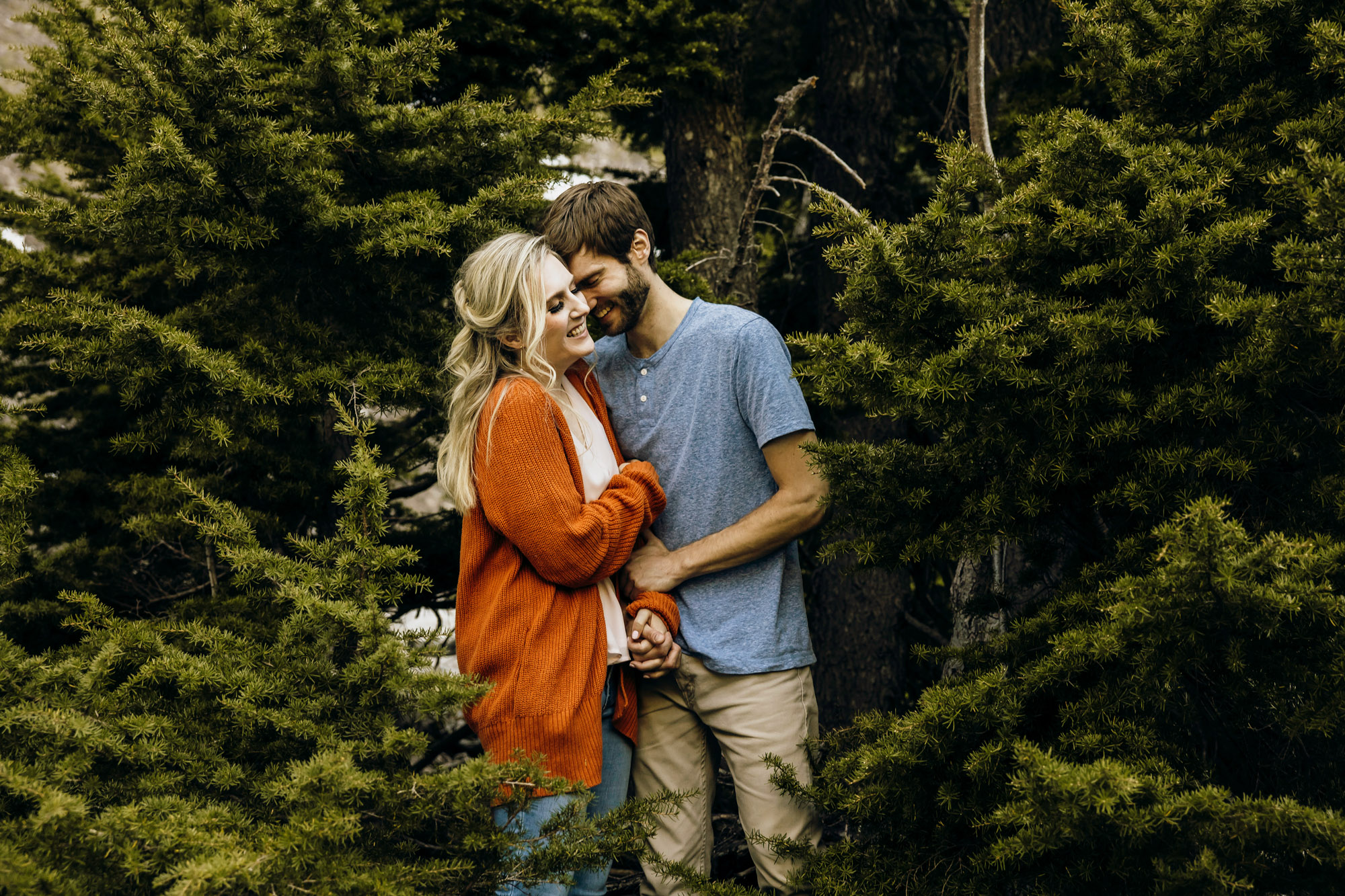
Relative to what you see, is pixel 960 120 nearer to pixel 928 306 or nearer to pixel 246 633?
pixel 928 306

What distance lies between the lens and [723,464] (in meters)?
2.93

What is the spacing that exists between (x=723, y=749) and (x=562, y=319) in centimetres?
155

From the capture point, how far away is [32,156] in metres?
4.34

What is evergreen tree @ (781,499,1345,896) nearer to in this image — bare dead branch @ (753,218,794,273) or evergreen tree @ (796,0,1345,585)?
evergreen tree @ (796,0,1345,585)

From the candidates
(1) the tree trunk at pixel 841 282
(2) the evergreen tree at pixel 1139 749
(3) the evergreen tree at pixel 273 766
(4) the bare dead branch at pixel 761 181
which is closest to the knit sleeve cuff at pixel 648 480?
(3) the evergreen tree at pixel 273 766

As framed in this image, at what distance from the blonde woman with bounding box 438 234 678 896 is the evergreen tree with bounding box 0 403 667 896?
0.20 meters

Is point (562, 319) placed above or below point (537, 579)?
above

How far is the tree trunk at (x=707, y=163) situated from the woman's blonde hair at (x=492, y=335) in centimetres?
244

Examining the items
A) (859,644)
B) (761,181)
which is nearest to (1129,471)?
(761,181)

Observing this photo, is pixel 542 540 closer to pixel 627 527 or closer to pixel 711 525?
pixel 627 527

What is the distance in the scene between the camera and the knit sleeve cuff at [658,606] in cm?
276

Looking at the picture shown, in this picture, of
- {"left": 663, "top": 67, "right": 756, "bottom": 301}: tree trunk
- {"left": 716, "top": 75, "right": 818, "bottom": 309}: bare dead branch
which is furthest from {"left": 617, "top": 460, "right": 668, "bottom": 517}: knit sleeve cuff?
{"left": 663, "top": 67, "right": 756, "bottom": 301}: tree trunk

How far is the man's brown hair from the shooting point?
2.90 metres

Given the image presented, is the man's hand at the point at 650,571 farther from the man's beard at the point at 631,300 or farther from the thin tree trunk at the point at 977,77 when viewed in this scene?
the thin tree trunk at the point at 977,77
